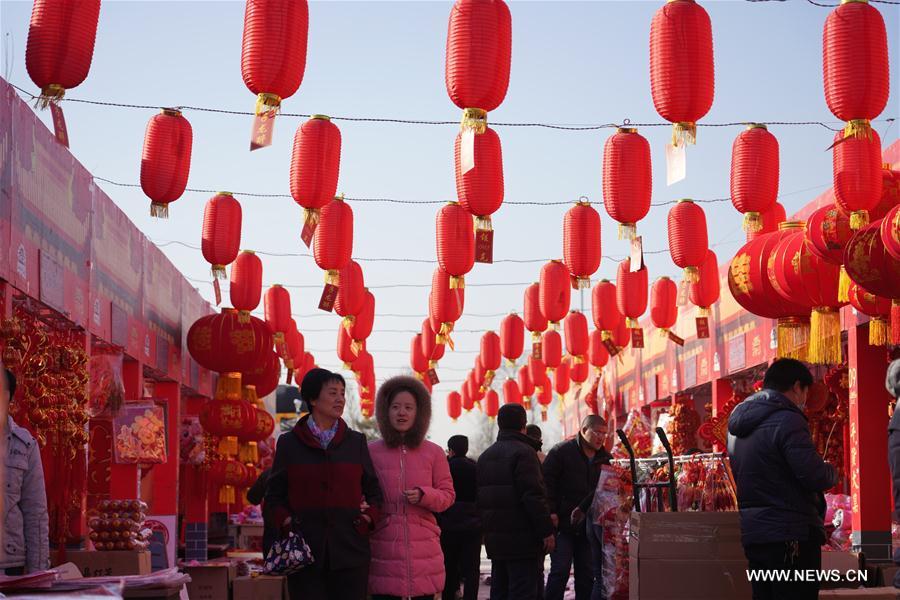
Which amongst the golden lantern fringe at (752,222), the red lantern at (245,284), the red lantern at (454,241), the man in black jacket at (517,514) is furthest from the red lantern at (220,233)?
the man in black jacket at (517,514)

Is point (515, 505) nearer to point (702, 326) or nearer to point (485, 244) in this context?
point (485, 244)

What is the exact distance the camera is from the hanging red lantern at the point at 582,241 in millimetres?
14219

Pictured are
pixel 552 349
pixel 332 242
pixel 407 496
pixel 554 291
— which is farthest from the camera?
pixel 552 349

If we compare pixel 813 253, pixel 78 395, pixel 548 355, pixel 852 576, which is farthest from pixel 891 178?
pixel 548 355

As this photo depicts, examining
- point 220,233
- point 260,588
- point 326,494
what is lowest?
point 260,588

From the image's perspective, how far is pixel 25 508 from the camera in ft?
22.0

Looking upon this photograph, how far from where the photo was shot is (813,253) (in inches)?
399

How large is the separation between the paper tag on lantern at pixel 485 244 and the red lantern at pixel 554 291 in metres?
6.12

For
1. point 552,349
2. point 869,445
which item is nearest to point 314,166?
point 869,445

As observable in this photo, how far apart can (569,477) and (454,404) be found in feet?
82.1

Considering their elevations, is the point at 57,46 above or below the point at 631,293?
above

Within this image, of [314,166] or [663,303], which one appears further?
[663,303]

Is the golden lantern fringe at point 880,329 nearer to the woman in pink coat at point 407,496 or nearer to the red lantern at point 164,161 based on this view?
the woman in pink coat at point 407,496

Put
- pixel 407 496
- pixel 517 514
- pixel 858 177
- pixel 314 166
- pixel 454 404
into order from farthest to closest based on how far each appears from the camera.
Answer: pixel 454 404 → pixel 314 166 → pixel 858 177 → pixel 517 514 → pixel 407 496
